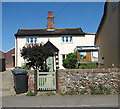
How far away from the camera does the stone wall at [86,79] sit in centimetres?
873

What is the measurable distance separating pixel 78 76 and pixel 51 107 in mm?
2778

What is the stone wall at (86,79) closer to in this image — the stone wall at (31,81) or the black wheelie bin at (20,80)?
the stone wall at (31,81)

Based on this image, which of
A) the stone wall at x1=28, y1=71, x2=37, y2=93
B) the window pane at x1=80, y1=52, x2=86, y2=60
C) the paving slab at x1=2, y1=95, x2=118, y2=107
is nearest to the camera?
the paving slab at x1=2, y1=95, x2=118, y2=107

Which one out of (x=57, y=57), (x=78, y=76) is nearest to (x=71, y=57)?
(x=57, y=57)

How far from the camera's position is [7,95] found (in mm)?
8625

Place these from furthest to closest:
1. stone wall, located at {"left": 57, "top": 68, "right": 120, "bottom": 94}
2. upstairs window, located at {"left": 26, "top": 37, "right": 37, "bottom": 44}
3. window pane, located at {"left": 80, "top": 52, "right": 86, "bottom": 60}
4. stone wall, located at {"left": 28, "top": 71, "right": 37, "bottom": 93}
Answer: upstairs window, located at {"left": 26, "top": 37, "right": 37, "bottom": 44}
window pane, located at {"left": 80, "top": 52, "right": 86, "bottom": 60}
stone wall, located at {"left": 28, "top": 71, "right": 37, "bottom": 93}
stone wall, located at {"left": 57, "top": 68, "right": 120, "bottom": 94}

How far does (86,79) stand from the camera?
28.8 feet

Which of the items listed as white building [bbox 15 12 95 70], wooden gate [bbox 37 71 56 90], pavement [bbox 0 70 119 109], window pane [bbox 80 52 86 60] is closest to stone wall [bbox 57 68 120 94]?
wooden gate [bbox 37 71 56 90]

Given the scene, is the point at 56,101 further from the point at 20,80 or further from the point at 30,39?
Answer: the point at 30,39

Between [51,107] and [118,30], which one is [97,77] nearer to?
[51,107]

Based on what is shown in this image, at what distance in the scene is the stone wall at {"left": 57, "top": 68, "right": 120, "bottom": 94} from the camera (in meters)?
8.73

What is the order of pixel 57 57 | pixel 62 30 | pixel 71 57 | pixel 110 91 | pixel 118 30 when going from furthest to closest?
pixel 62 30, pixel 57 57, pixel 71 57, pixel 118 30, pixel 110 91

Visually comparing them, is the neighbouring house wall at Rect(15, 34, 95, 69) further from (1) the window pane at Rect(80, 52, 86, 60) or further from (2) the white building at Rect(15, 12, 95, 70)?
(1) the window pane at Rect(80, 52, 86, 60)

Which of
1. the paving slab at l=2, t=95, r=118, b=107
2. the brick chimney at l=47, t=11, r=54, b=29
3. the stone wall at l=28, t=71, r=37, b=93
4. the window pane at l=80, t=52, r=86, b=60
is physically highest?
the brick chimney at l=47, t=11, r=54, b=29
